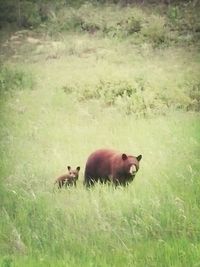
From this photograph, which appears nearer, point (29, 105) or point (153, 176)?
point (153, 176)

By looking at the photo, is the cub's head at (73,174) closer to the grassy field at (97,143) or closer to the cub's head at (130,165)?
the grassy field at (97,143)

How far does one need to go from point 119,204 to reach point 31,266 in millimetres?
706

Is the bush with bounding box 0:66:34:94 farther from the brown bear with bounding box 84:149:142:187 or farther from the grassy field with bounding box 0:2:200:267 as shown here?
the brown bear with bounding box 84:149:142:187

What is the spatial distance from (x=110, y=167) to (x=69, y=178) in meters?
0.30

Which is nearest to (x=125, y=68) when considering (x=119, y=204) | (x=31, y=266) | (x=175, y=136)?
(x=175, y=136)

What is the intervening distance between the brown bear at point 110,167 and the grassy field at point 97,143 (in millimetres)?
56

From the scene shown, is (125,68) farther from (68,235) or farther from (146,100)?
(68,235)

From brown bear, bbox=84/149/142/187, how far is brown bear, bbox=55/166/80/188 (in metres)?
0.07

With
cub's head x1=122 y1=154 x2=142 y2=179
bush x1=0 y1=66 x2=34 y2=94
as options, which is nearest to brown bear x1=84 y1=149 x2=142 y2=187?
cub's head x1=122 y1=154 x2=142 y2=179

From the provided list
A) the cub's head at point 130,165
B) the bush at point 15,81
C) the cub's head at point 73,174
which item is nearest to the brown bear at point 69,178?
the cub's head at point 73,174

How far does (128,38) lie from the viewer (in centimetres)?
503

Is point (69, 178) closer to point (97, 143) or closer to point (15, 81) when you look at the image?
point (97, 143)

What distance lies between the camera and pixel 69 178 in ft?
15.6

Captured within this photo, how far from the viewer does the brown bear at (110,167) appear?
4.59m
